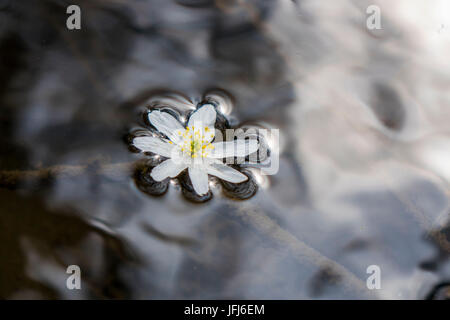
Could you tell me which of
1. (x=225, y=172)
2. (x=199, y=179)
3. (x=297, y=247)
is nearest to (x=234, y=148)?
(x=225, y=172)

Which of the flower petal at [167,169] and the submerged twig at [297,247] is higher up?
the flower petal at [167,169]

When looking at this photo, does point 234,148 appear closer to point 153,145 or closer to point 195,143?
point 195,143

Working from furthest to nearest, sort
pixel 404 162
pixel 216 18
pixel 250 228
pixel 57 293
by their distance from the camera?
pixel 216 18, pixel 404 162, pixel 250 228, pixel 57 293

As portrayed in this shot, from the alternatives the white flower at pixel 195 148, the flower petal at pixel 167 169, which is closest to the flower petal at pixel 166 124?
the white flower at pixel 195 148

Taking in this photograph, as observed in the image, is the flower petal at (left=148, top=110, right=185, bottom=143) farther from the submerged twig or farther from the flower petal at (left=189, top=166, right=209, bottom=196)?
the submerged twig

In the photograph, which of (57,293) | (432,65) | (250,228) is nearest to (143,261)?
(57,293)

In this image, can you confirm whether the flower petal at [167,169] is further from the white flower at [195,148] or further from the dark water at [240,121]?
the dark water at [240,121]

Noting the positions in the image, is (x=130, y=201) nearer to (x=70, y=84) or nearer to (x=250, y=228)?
(x=250, y=228)
